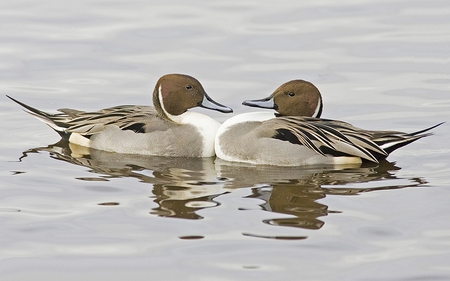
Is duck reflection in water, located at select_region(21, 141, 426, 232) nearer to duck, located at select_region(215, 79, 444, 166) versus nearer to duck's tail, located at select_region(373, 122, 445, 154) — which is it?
duck, located at select_region(215, 79, 444, 166)

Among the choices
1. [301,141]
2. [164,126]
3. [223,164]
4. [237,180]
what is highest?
[164,126]

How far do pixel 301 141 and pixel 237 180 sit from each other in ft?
2.84

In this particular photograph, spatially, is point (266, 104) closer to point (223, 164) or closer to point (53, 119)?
point (223, 164)

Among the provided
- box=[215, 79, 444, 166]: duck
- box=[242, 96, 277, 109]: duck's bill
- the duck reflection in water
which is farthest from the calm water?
box=[242, 96, 277, 109]: duck's bill

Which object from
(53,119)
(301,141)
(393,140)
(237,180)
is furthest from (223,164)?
(53,119)

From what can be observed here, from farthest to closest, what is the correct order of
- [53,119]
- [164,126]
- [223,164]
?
[53,119] → [164,126] → [223,164]

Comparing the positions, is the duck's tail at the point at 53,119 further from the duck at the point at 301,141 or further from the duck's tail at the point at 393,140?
the duck's tail at the point at 393,140

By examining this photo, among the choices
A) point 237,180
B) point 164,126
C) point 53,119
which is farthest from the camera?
point 53,119

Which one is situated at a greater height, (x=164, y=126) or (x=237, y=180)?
(x=164, y=126)

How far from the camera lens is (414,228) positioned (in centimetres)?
788

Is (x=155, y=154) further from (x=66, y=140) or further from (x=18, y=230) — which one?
(x=18, y=230)

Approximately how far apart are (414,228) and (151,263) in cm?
219

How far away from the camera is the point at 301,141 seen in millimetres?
9883

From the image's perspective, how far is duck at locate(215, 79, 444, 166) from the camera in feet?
32.4
